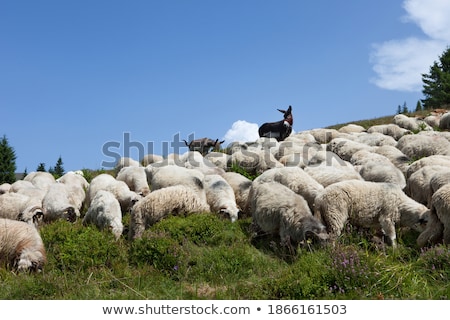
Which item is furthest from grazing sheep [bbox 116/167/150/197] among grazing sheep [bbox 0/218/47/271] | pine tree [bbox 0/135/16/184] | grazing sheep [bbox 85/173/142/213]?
pine tree [bbox 0/135/16/184]

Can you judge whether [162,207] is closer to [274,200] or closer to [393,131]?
[274,200]

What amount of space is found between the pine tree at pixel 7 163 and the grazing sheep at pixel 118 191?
136 ft

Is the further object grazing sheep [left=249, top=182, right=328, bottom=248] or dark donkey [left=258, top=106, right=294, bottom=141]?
dark donkey [left=258, top=106, right=294, bottom=141]

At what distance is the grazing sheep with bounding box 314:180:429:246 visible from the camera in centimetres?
1016

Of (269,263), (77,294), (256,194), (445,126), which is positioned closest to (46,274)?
(77,294)

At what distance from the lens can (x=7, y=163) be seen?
5378cm

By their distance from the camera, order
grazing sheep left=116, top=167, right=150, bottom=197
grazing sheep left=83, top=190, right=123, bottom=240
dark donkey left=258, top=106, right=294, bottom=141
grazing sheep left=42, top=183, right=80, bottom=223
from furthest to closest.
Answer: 1. dark donkey left=258, top=106, right=294, bottom=141
2. grazing sheep left=116, top=167, right=150, bottom=197
3. grazing sheep left=42, top=183, right=80, bottom=223
4. grazing sheep left=83, top=190, right=123, bottom=240

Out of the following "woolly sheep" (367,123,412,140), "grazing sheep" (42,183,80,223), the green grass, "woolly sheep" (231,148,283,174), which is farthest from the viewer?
"woolly sheep" (367,123,412,140)

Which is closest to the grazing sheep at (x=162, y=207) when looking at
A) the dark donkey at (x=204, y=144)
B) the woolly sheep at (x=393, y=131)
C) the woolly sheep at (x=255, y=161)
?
the woolly sheep at (x=255, y=161)

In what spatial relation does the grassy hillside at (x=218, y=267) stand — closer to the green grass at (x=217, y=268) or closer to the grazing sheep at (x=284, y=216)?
the green grass at (x=217, y=268)

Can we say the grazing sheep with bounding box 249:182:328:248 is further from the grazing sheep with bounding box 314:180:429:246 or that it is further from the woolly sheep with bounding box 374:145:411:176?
the woolly sheep with bounding box 374:145:411:176

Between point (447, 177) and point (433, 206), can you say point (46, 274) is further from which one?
point (447, 177)

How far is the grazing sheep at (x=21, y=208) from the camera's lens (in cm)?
1291

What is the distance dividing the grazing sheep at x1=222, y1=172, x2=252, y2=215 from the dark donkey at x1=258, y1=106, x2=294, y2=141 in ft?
53.9
